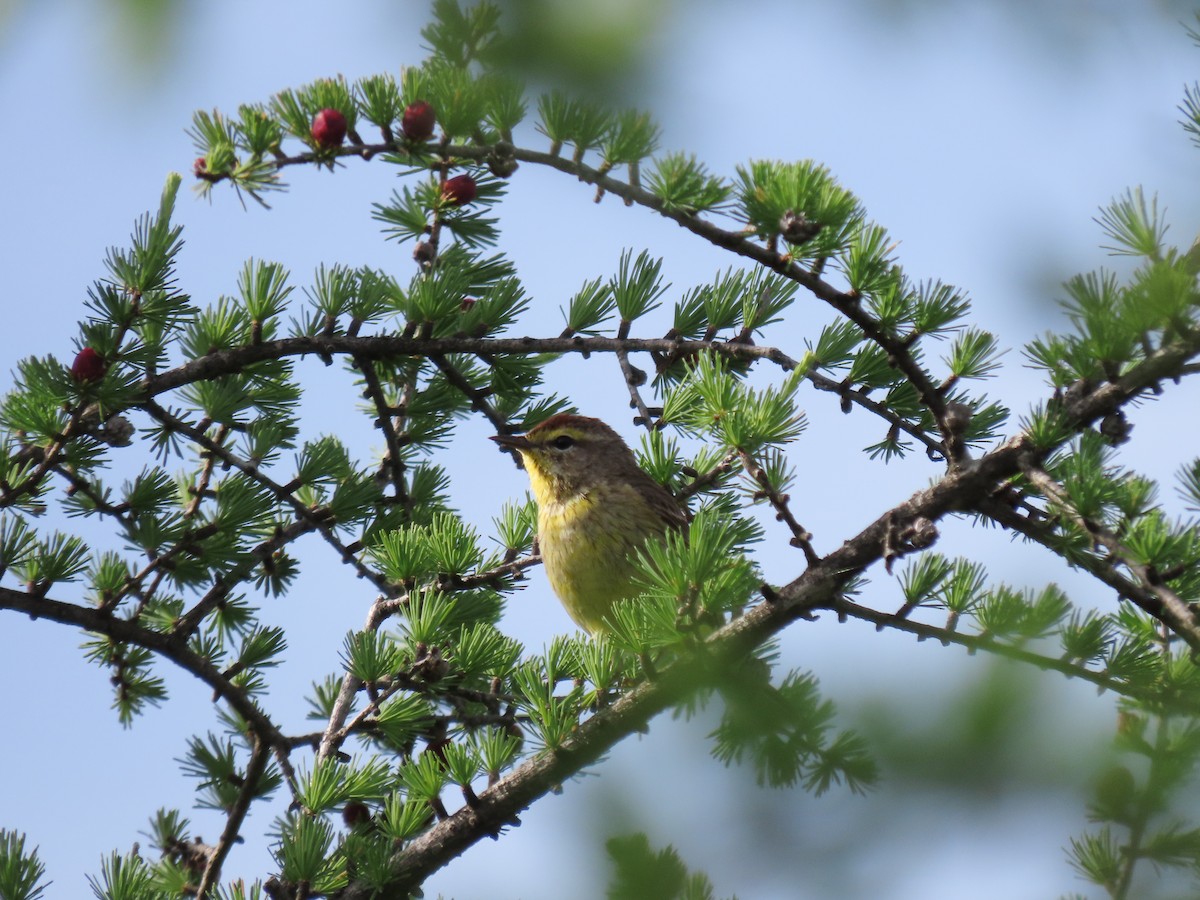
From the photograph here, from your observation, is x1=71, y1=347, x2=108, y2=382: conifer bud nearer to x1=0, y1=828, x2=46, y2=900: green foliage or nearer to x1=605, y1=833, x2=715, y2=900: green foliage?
x1=0, y1=828, x2=46, y2=900: green foliage

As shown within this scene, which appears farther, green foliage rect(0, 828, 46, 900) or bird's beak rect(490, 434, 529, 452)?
bird's beak rect(490, 434, 529, 452)

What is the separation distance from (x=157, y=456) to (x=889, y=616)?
8.46 feet

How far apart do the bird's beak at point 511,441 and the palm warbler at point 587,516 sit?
0.01 metres

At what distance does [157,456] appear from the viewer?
4.19 meters

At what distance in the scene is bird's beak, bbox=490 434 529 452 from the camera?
4777 mm

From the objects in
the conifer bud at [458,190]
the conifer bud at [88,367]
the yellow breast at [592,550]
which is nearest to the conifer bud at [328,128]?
the conifer bud at [458,190]

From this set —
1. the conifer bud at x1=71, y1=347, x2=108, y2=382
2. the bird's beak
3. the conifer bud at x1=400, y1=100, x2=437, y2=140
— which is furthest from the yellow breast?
the conifer bud at x1=71, y1=347, x2=108, y2=382

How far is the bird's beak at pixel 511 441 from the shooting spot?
478 cm

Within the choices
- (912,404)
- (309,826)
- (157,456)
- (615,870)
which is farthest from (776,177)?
(157,456)

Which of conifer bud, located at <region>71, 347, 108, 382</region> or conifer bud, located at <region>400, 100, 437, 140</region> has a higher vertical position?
conifer bud, located at <region>400, 100, 437, 140</region>

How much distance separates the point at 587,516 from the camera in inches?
215

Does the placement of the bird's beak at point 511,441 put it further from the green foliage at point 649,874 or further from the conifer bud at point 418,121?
the green foliage at point 649,874

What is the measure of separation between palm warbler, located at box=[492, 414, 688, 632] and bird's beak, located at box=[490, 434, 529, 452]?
13 millimetres

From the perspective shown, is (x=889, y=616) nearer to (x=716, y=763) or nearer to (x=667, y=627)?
(x=667, y=627)
